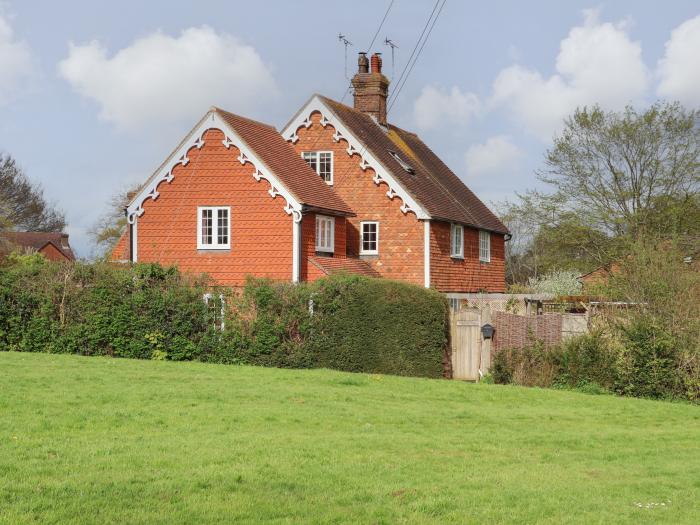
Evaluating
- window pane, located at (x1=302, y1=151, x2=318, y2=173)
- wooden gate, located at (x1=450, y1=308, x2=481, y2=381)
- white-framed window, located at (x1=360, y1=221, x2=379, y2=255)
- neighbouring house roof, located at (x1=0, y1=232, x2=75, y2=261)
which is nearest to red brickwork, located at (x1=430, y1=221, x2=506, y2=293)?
white-framed window, located at (x1=360, y1=221, x2=379, y2=255)

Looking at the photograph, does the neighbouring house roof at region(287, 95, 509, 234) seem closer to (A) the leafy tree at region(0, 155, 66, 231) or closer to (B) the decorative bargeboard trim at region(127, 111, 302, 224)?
(B) the decorative bargeboard trim at region(127, 111, 302, 224)

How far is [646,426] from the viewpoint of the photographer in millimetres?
17906

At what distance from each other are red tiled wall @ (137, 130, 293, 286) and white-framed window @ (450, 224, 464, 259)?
9133mm

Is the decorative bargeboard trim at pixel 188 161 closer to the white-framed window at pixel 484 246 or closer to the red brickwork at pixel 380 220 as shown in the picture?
the red brickwork at pixel 380 220

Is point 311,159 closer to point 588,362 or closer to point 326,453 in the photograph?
point 588,362

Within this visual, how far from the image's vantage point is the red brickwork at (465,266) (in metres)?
36.3

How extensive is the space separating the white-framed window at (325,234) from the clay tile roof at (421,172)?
379 cm

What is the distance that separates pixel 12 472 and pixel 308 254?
71.4 ft

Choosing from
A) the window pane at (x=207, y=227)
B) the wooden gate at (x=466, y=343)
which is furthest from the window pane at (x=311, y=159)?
the wooden gate at (x=466, y=343)

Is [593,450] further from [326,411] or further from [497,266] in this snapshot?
[497,266]

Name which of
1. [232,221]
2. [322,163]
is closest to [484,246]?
[322,163]

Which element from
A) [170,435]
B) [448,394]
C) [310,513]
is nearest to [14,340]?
[448,394]

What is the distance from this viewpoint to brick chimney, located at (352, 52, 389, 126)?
1658 inches

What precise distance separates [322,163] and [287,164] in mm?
3605
